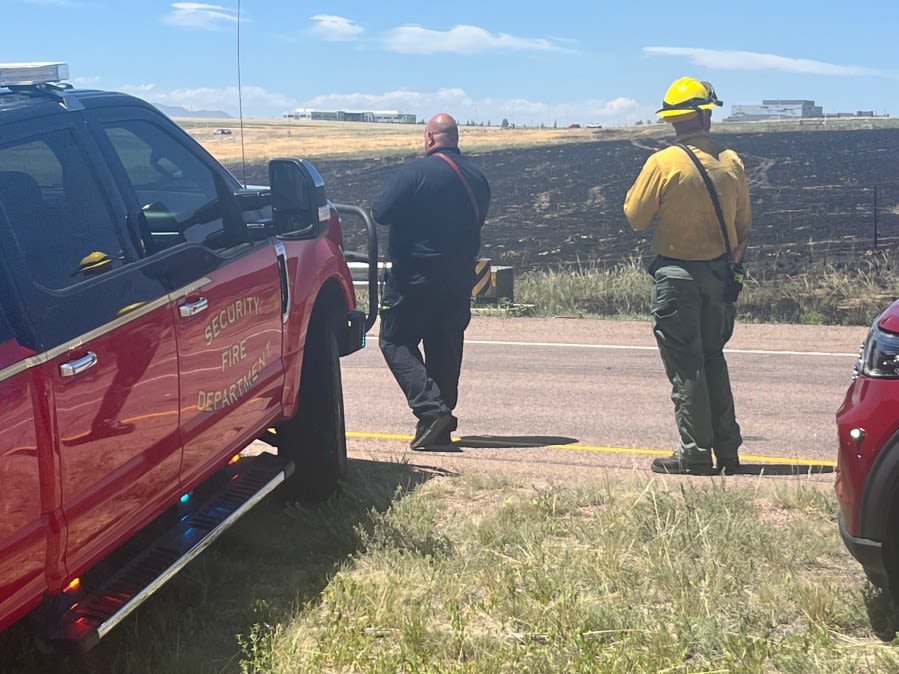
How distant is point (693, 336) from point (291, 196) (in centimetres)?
274

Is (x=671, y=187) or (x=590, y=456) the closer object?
(x=671, y=187)

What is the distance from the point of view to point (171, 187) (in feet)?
16.8

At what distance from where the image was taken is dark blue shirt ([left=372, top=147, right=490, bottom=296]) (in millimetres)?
7914

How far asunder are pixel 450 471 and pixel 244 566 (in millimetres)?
2059

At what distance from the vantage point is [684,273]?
7.02 m

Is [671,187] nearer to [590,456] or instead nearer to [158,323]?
[590,456]

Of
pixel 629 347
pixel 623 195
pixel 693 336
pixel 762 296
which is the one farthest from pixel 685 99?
pixel 623 195

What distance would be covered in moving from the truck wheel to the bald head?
2331mm

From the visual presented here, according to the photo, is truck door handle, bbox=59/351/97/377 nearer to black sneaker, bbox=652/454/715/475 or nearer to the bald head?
black sneaker, bbox=652/454/715/475

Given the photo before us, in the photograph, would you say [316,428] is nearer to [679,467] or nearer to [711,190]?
[679,467]

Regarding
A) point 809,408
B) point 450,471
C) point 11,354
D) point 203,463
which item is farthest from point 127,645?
point 809,408

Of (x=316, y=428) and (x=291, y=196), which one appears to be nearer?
(x=291, y=196)

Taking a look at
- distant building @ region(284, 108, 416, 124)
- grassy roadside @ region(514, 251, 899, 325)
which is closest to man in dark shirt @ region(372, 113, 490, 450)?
grassy roadside @ region(514, 251, 899, 325)

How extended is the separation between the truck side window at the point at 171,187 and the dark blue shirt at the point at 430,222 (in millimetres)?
2736
